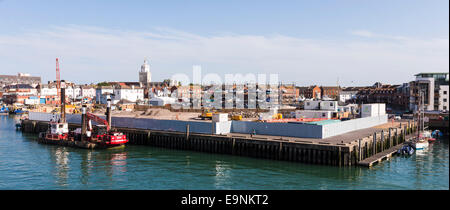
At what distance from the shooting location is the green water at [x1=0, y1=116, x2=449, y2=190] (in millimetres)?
32438

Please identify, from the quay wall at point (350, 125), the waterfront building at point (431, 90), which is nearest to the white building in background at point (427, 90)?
the waterfront building at point (431, 90)

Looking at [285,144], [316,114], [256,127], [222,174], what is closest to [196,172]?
[222,174]

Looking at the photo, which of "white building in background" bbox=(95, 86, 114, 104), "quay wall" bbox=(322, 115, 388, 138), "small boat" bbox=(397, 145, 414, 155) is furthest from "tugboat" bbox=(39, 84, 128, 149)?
"white building in background" bbox=(95, 86, 114, 104)

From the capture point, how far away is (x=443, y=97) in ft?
309

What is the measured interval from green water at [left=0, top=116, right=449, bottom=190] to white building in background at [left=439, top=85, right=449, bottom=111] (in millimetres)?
51032

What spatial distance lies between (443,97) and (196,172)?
8443 cm

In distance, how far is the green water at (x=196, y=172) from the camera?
32.4 meters

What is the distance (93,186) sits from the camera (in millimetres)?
32594

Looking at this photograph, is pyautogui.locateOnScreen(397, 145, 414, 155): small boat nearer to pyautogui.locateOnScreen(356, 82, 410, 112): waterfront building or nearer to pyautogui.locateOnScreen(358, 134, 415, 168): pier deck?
pyautogui.locateOnScreen(358, 134, 415, 168): pier deck

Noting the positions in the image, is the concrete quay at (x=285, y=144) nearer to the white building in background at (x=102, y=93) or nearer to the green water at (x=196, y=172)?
the green water at (x=196, y=172)

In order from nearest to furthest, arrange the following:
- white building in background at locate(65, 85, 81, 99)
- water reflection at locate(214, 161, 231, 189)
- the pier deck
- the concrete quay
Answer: water reflection at locate(214, 161, 231, 189) → the pier deck → the concrete quay → white building in background at locate(65, 85, 81, 99)

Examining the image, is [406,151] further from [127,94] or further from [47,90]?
[47,90]
